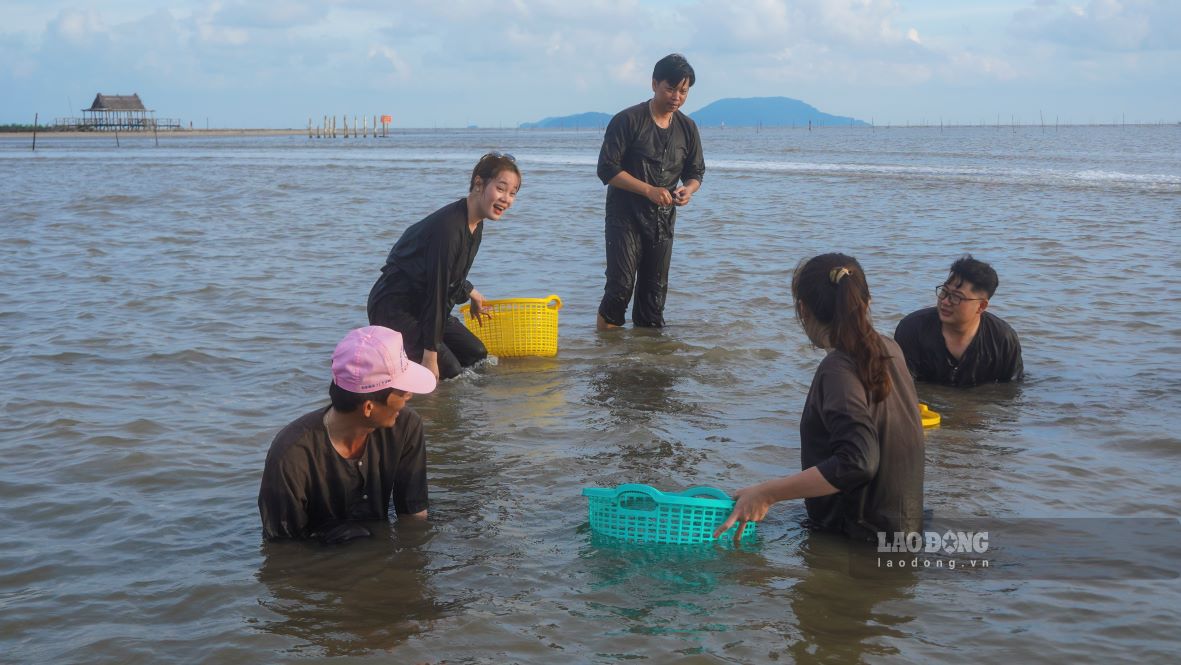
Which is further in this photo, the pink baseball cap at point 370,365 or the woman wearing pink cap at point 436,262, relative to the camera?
the woman wearing pink cap at point 436,262

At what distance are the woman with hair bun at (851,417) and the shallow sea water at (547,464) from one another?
14.0 inches

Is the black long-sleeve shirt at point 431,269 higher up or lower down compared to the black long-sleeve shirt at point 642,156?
lower down

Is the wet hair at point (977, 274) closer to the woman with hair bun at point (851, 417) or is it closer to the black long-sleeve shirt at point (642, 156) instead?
the black long-sleeve shirt at point (642, 156)

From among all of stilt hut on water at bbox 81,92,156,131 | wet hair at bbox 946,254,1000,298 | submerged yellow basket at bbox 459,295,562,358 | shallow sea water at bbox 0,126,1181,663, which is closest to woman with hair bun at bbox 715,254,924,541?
shallow sea water at bbox 0,126,1181,663

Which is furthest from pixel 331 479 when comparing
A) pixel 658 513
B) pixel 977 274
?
pixel 977 274

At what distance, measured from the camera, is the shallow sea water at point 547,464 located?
3779mm

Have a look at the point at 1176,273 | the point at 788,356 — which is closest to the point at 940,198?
the point at 1176,273

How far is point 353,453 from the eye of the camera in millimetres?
4336

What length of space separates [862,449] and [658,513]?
0.96 metres

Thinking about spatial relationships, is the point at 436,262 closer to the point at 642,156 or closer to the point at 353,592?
the point at 353,592

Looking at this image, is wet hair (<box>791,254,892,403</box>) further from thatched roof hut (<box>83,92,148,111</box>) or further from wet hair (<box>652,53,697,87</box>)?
thatched roof hut (<box>83,92,148,111</box>)

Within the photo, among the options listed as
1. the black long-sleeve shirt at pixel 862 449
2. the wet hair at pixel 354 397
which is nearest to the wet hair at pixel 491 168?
the wet hair at pixel 354 397

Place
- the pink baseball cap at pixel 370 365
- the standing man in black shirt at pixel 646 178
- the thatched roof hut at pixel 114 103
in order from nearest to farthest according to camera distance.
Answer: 1. the pink baseball cap at pixel 370 365
2. the standing man in black shirt at pixel 646 178
3. the thatched roof hut at pixel 114 103

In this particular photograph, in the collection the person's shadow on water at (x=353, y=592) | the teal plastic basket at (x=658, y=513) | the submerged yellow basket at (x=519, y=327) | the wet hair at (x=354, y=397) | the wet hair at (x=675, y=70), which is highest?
the wet hair at (x=675, y=70)
